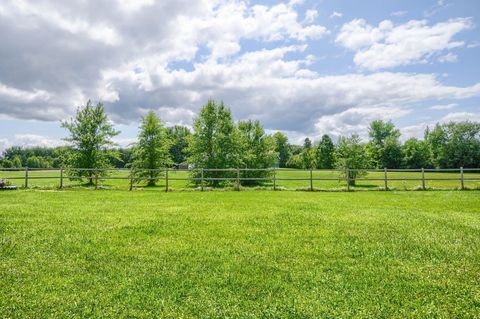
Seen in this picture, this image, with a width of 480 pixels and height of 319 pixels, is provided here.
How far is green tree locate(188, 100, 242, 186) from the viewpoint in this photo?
90.4 feet

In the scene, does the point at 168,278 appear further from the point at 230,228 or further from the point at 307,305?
the point at 230,228

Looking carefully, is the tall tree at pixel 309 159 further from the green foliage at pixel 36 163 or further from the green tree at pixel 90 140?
the green foliage at pixel 36 163

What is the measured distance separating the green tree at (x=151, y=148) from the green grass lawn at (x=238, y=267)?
20326 millimetres

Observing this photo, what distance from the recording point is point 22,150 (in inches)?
5522

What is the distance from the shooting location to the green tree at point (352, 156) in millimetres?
30656

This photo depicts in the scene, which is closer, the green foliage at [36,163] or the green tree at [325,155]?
the green tree at [325,155]

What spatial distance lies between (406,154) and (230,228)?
72.6 meters

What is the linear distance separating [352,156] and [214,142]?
1379 cm

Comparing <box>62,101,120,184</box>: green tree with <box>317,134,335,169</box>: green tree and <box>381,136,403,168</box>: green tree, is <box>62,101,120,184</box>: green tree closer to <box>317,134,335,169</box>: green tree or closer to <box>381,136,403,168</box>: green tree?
<box>317,134,335,169</box>: green tree

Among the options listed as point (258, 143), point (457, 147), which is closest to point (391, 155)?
point (457, 147)

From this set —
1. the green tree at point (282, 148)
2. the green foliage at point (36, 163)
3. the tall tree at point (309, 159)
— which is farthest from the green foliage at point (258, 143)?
the green foliage at point (36, 163)

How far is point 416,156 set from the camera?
6956 cm

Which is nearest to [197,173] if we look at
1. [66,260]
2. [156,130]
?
[156,130]

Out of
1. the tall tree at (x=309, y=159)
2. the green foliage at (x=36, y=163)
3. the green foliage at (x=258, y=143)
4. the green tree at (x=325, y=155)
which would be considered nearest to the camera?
the green foliage at (x=258, y=143)
